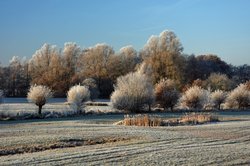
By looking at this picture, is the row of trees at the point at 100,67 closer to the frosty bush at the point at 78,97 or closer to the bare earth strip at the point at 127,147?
the frosty bush at the point at 78,97

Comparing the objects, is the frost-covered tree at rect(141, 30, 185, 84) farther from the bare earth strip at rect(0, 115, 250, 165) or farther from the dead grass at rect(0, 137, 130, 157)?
the dead grass at rect(0, 137, 130, 157)

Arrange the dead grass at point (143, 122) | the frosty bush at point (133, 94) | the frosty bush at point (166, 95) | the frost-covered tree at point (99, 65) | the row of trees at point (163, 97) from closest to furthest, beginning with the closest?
the dead grass at point (143, 122), the frosty bush at point (133, 94), the row of trees at point (163, 97), the frosty bush at point (166, 95), the frost-covered tree at point (99, 65)

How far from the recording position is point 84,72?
245 feet

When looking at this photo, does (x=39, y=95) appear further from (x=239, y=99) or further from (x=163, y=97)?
(x=239, y=99)

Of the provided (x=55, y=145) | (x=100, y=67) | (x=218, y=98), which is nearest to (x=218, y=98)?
(x=218, y=98)

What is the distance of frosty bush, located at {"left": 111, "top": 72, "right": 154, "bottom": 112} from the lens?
38.1 m

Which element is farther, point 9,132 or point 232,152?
point 9,132

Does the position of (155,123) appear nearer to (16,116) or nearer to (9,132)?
(9,132)

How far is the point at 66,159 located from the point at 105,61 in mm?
62767

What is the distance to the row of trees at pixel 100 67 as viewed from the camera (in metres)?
66.7

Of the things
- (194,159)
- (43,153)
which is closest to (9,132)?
(43,153)

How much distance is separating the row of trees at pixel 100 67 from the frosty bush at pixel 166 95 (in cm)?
1994

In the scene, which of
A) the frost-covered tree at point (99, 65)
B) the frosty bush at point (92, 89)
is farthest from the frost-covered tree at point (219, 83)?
the frost-covered tree at point (99, 65)

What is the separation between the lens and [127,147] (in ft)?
49.9
